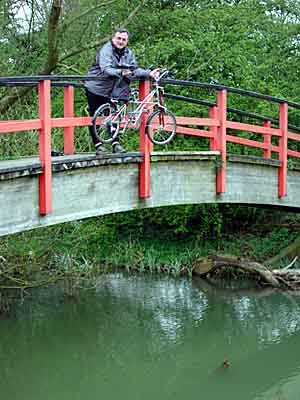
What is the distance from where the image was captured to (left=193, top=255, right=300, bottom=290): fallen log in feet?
41.8

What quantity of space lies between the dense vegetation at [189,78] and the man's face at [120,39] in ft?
12.8

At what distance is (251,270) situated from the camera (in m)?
13.1

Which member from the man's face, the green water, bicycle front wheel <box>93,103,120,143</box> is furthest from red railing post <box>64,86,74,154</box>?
the green water

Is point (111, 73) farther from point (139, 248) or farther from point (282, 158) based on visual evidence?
point (139, 248)

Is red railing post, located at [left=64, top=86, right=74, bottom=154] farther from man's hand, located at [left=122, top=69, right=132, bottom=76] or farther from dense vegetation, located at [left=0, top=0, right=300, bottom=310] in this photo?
dense vegetation, located at [left=0, top=0, right=300, bottom=310]

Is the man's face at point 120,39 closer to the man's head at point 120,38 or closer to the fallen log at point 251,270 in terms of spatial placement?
the man's head at point 120,38

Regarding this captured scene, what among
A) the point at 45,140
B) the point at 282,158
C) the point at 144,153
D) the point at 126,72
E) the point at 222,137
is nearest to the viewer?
the point at 45,140

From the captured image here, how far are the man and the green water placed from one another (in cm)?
278

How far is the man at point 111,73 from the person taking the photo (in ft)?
25.0

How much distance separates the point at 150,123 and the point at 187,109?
6237mm

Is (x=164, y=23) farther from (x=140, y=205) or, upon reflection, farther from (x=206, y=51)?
(x=140, y=205)

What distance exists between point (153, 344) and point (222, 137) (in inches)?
115

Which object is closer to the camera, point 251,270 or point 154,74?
point 154,74

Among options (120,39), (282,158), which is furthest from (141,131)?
(282,158)
